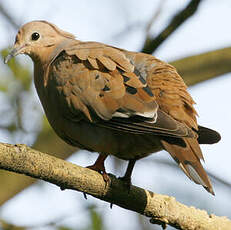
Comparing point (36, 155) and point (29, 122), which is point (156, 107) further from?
point (29, 122)

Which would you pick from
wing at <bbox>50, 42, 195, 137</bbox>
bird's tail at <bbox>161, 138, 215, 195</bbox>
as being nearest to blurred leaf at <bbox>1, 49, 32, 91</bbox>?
wing at <bbox>50, 42, 195, 137</bbox>

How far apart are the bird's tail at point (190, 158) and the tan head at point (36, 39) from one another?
1.82 m

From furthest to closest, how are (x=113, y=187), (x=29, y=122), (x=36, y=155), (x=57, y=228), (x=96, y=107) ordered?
(x=29, y=122) < (x=57, y=228) < (x=96, y=107) < (x=113, y=187) < (x=36, y=155)

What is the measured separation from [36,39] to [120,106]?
1506 millimetres

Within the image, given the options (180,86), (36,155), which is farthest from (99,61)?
(36,155)

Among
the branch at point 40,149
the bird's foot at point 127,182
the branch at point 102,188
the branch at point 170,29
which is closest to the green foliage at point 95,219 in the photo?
the branch at point 40,149

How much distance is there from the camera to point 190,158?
13.5ft

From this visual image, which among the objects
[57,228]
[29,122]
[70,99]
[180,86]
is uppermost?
[180,86]

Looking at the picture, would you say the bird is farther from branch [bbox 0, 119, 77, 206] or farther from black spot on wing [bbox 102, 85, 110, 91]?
branch [bbox 0, 119, 77, 206]

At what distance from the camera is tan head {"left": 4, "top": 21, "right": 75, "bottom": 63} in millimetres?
5418

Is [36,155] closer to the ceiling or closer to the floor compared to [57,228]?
closer to the ceiling

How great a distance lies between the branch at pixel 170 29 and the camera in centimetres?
568

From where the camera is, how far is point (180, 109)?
4414 millimetres

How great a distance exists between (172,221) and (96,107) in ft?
3.52
